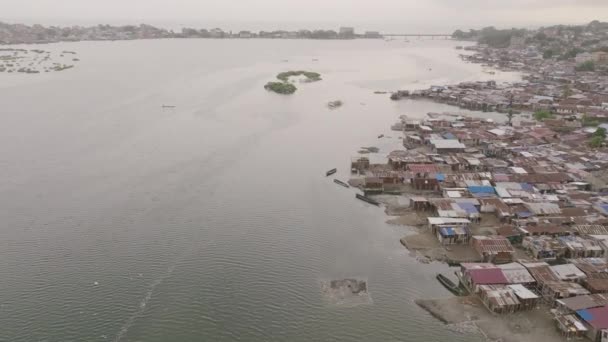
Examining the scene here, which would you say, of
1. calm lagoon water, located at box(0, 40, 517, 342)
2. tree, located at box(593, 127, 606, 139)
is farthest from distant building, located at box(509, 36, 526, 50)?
tree, located at box(593, 127, 606, 139)

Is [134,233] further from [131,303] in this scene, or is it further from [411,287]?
[411,287]

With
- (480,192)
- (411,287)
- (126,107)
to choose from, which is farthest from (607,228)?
(126,107)

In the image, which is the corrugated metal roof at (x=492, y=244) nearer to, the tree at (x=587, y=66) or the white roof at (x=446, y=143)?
the white roof at (x=446, y=143)

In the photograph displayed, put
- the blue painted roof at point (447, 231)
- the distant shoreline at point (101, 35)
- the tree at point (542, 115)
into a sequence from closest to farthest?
the blue painted roof at point (447, 231)
the tree at point (542, 115)
the distant shoreline at point (101, 35)

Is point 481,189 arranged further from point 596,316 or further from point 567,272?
point 596,316

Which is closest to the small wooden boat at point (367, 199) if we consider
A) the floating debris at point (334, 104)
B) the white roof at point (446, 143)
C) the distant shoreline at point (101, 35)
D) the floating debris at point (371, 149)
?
the floating debris at point (371, 149)

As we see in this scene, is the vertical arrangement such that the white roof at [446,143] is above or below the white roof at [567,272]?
above

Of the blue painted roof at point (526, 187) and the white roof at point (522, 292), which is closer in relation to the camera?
the white roof at point (522, 292)
